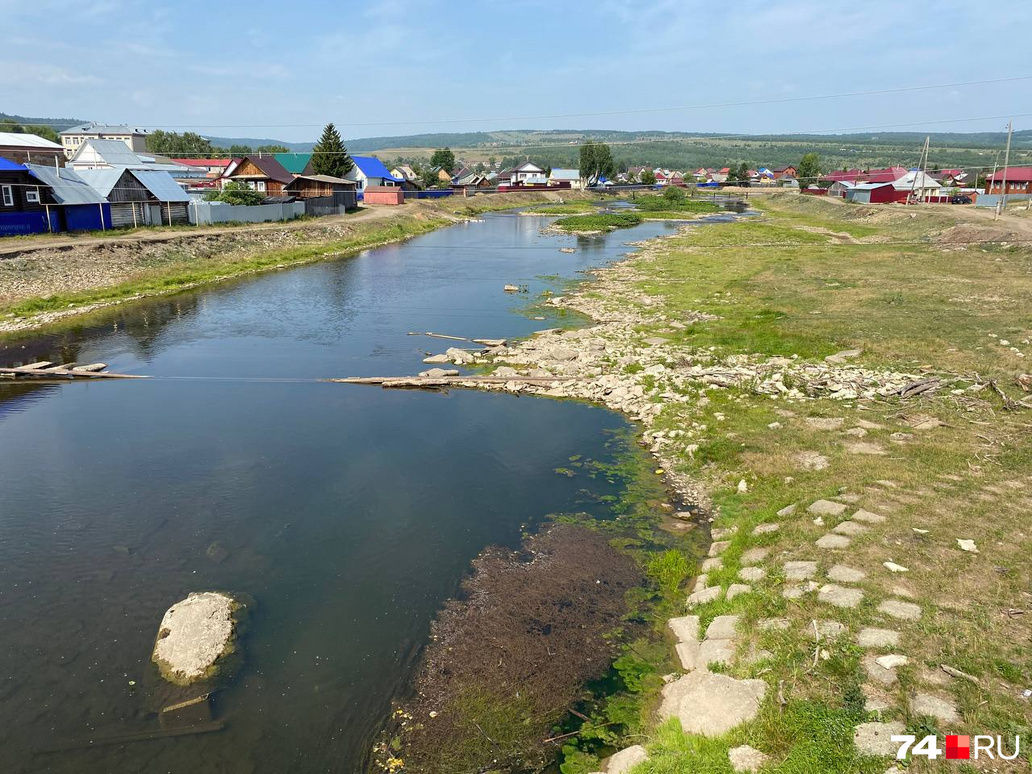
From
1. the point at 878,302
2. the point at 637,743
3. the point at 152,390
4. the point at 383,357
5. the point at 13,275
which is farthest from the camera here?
the point at 13,275

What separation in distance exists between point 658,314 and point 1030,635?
2278 centimetres

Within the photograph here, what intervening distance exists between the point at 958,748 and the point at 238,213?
57546mm

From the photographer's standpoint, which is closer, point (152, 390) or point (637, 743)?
point (637, 743)

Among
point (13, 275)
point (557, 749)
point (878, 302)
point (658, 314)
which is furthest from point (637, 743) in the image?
point (13, 275)

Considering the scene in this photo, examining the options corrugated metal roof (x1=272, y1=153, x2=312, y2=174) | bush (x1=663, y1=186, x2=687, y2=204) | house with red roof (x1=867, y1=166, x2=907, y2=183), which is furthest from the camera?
bush (x1=663, y1=186, x2=687, y2=204)

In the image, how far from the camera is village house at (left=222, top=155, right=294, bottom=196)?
68.4 m

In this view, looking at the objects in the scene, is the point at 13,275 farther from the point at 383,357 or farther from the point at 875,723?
the point at 875,723

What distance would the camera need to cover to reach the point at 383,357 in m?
25.1

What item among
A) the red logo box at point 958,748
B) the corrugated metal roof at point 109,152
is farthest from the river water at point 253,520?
the corrugated metal roof at point 109,152

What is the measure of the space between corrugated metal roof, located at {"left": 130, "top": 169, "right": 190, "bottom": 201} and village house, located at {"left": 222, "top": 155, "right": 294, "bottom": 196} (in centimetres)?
1875

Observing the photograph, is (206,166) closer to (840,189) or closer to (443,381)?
(443,381)

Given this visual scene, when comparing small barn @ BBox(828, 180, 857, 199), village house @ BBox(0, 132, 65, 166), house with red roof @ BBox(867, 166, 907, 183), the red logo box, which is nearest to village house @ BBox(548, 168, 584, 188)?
small barn @ BBox(828, 180, 857, 199)

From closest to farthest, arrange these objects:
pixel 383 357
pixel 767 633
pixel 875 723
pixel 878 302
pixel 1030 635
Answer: pixel 875 723
pixel 1030 635
pixel 767 633
pixel 383 357
pixel 878 302

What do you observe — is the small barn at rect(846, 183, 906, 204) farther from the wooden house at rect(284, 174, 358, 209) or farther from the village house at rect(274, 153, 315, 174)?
the village house at rect(274, 153, 315, 174)
